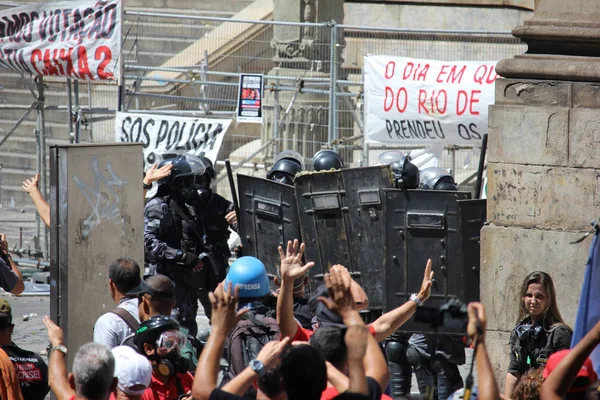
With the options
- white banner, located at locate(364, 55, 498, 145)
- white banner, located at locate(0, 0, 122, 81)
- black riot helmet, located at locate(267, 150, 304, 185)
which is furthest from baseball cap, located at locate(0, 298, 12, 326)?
white banner, located at locate(0, 0, 122, 81)

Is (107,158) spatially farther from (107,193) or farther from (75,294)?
(75,294)

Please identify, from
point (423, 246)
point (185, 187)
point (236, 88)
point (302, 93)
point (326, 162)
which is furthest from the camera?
point (236, 88)

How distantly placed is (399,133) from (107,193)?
221 inches

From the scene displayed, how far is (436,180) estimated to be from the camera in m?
8.59

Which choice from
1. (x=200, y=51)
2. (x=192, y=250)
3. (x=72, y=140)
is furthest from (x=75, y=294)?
(x=200, y=51)

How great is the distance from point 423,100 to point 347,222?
14.0 feet

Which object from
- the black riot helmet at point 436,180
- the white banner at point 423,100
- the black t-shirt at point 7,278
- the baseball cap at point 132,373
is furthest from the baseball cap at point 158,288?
the white banner at point 423,100

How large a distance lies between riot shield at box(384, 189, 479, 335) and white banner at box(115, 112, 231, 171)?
16.9ft

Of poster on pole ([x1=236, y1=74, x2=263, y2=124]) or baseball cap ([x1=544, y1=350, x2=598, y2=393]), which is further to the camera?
poster on pole ([x1=236, y1=74, x2=263, y2=124])

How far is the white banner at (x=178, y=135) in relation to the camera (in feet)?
41.0

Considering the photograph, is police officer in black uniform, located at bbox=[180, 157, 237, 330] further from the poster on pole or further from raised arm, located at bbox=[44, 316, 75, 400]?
the poster on pole

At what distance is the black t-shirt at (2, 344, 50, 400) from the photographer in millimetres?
5121

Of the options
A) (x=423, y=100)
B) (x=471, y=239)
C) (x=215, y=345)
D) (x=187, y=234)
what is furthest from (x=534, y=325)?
(x=423, y=100)

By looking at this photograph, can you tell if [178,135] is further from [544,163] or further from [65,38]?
[544,163]
